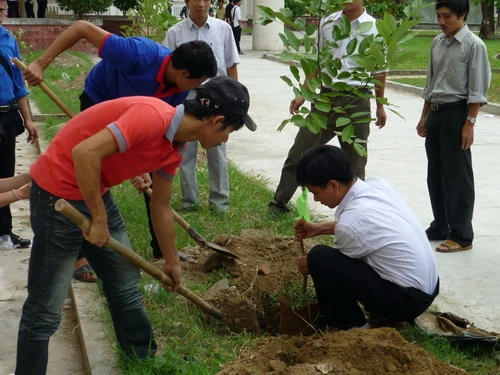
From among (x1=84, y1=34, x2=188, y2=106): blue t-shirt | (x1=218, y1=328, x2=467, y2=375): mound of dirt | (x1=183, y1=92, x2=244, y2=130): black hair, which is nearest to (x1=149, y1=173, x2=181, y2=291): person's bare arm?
(x1=183, y1=92, x2=244, y2=130): black hair

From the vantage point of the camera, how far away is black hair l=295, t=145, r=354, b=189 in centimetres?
391

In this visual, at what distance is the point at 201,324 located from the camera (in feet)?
14.0

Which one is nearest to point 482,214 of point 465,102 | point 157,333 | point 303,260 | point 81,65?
point 465,102

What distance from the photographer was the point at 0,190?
3.76 metres

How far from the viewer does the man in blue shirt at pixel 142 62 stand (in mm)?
4422

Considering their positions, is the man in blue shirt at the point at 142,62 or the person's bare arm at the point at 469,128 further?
the person's bare arm at the point at 469,128

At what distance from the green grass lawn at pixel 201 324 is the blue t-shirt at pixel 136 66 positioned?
3.77 feet

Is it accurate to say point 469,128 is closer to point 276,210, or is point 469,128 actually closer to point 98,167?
point 276,210

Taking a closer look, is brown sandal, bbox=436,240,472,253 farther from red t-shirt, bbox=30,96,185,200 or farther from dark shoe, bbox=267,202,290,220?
red t-shirt, bbox=30,96,185,200

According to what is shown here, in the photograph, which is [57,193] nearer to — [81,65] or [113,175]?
[113,175]

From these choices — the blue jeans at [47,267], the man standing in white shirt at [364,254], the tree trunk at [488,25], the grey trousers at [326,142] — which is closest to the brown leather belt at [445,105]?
the grey trousers at [326,142]

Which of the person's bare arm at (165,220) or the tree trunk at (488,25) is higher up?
the person's bare arm at (165,220)

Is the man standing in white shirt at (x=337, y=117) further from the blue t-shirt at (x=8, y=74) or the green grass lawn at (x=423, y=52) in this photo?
the green grass lawn at (x=423, y=52)

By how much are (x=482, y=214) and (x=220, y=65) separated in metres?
2.49
